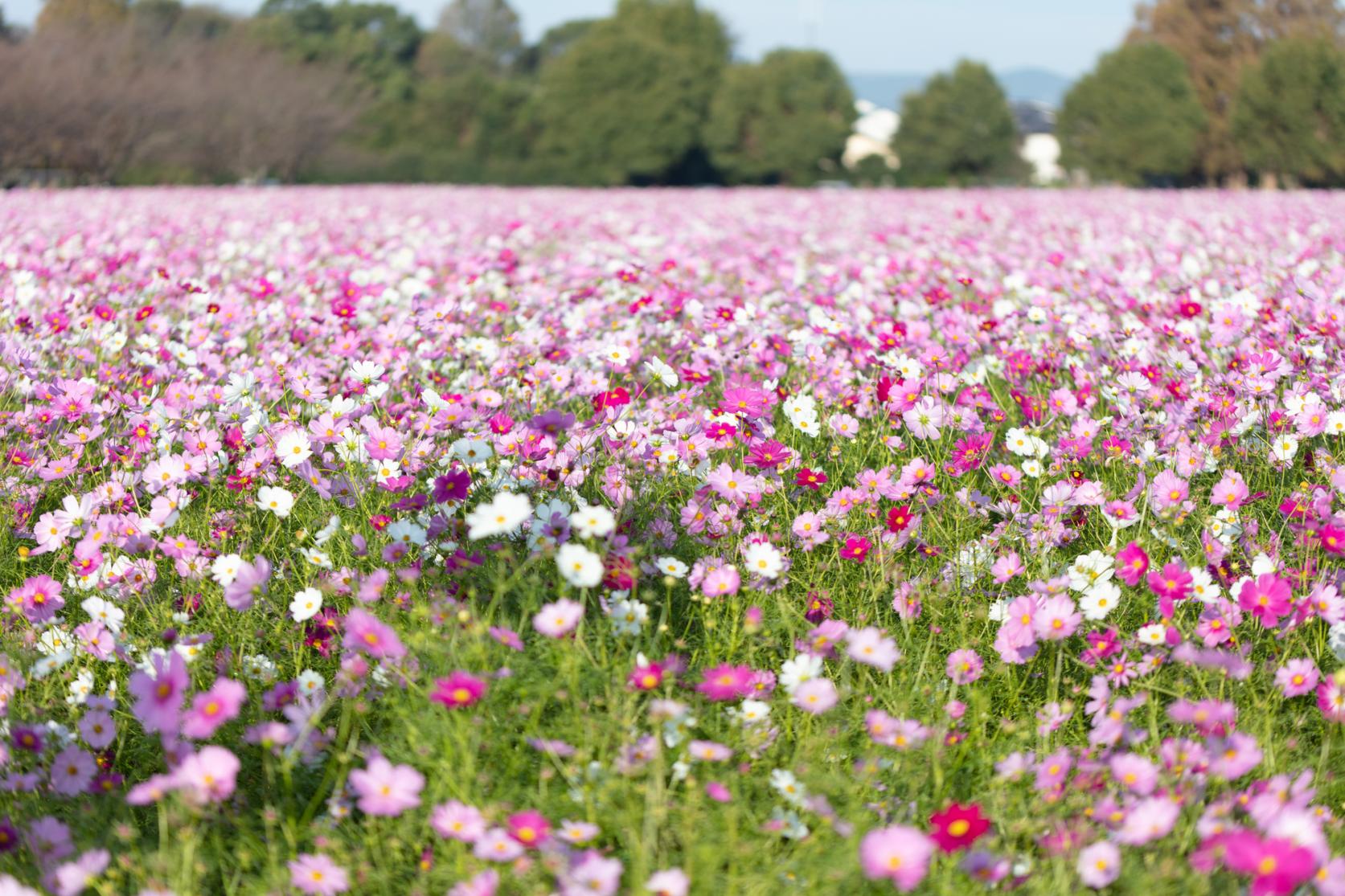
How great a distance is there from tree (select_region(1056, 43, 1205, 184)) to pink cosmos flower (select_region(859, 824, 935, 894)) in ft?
128

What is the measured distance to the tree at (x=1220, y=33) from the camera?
130 ft

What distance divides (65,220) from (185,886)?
10.9 metres

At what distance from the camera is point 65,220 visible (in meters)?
10.7

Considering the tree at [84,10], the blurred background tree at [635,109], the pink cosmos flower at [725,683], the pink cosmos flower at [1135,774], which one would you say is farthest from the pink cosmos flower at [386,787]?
the tree at [84,10]

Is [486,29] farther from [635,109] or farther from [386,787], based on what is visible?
[386,787]

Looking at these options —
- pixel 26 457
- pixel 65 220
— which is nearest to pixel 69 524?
pixel 26 457

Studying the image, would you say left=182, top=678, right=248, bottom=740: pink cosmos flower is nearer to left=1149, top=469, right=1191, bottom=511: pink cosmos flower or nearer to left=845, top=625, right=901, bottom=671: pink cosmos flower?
left=845, top=625, right=901, bottom=671: pink cosmos flower

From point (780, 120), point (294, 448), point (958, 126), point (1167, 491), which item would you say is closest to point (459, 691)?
point (294, 448)

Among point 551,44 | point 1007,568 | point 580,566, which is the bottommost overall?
point 1007,568

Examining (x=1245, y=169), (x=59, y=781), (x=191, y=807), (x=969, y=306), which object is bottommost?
(x=59, y=781)

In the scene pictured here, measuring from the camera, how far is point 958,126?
4059 cm

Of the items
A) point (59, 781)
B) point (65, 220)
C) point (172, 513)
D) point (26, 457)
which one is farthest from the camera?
point (65, 220)

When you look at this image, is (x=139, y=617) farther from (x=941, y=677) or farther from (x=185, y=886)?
(x=941, y=677)

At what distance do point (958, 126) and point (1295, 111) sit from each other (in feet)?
37.2
